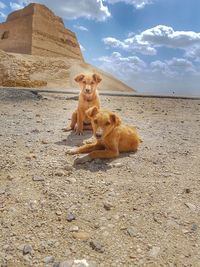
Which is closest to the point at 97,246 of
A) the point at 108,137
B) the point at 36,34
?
the point at 108,137

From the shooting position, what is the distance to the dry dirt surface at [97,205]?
9.52 ft

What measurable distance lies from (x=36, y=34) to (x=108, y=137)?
170 ft

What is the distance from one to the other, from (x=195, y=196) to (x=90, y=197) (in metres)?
1.17

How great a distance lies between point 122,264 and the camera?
2.79 m

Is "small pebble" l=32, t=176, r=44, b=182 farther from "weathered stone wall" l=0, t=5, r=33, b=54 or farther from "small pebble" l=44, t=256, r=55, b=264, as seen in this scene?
"weathered stone wall" l=0, t=5, r=33, b=54

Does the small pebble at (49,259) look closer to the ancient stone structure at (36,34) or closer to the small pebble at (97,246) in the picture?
the small pebble at (97,246)

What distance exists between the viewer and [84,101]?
267 inches

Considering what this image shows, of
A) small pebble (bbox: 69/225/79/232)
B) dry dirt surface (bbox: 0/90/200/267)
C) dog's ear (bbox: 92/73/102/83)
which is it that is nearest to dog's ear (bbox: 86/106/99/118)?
dry dirt surface (bbox: 0/90/200/267)

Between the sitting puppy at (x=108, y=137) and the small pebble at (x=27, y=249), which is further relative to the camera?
the sitting puppy at (x=108, y=137)

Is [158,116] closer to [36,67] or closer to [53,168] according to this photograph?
[53,168]

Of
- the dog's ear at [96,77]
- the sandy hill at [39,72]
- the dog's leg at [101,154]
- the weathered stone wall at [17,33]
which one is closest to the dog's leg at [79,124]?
the dog's ear at [96,77]

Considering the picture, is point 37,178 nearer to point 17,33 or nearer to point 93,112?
point 93,112

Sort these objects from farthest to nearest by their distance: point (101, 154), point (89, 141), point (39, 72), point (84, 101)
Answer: point (39, 72), point (84, 101), point (89, 141), point (101, 154)

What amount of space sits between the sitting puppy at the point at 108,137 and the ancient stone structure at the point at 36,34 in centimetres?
4675
